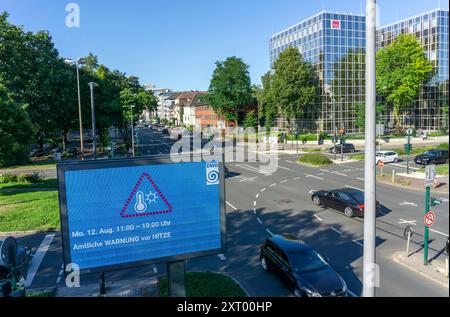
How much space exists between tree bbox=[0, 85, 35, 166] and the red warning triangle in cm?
2136

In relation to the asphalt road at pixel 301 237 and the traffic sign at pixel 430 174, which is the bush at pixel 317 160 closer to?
the asphalt road at pixel 301 237

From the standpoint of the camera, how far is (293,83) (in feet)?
213

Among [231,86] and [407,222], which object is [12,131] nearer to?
[407,222]

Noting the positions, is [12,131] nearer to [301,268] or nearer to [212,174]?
[212,174]

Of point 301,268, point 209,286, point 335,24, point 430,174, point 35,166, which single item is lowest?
point 209,286

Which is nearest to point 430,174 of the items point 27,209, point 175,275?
point 175,275

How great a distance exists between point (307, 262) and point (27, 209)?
19.0 metres

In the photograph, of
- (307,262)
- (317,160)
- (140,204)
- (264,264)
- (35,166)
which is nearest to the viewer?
(140,204)

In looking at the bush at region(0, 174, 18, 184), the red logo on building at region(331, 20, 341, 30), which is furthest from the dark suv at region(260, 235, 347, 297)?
the red logo on building at region(331, 20, 341, 30)

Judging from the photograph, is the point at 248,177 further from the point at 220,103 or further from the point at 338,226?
the point at 220,103

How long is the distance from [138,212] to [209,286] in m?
4.50

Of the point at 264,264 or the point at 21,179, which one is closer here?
the point at 264,264

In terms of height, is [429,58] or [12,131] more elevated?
[429,58]

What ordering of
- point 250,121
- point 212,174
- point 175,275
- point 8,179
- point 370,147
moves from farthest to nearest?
point 250,121
point 8,179
point 175,275
point 212,174
point 370,147
